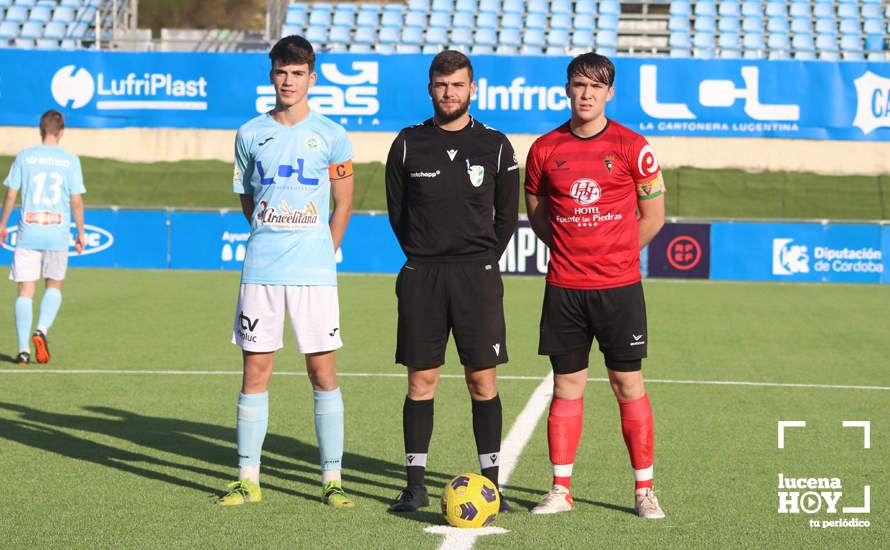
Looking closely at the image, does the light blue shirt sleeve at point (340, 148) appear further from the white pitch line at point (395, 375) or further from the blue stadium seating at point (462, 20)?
the blue stadium seating at point (462, 20)

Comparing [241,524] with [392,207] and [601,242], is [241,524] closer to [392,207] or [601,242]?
[392,207]

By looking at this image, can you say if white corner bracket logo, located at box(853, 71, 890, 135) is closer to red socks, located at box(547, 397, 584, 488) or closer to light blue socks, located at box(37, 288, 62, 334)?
light blue socks, located at box(37, 288, 62, 334)

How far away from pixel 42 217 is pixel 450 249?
6.05 meters

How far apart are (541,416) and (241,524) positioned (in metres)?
3.34

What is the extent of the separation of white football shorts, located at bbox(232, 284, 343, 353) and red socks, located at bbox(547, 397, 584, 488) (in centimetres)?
107

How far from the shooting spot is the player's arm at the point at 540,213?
19.3ft

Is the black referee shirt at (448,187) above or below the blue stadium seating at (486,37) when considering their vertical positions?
below

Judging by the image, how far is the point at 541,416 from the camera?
27.8 feet

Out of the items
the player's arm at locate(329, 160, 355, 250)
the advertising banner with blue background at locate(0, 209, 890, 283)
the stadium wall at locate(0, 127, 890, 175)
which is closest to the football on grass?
the player's arm at locate(329, 160, 355, 250)

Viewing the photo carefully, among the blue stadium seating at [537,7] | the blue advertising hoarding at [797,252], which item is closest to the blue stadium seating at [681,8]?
the blue stadium seating at [537,7]

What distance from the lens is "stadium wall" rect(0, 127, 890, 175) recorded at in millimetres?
29000

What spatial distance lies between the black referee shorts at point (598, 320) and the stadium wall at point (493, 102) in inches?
881

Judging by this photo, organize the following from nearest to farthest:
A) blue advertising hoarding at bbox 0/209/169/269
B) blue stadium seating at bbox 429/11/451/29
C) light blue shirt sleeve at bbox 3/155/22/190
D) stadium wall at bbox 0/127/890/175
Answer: light blue shirt sleeve at bbox 3/155/22/190 → blue advertising hoarding at bbox 0/209/169/269 → stadium wall at bbox 0/127/890/175 → blue stadium seating at bbox 429/11/451/29

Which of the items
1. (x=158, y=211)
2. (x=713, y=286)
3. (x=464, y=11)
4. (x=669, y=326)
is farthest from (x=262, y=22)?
(x=669, y=326)
